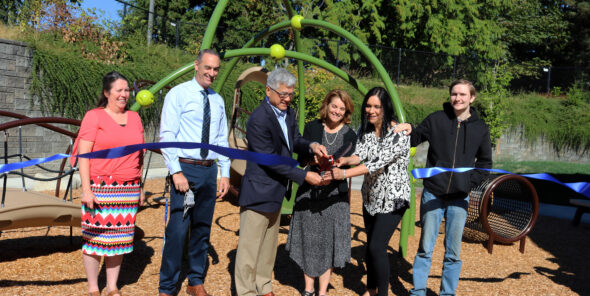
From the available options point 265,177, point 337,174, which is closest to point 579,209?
point 337,174

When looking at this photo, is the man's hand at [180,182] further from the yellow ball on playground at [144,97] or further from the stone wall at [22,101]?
the stone wall at [22,101]

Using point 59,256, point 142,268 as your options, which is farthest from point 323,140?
point 59,256

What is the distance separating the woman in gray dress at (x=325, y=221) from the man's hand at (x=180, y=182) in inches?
37.3

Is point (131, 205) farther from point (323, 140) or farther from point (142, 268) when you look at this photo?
point (323, 140)

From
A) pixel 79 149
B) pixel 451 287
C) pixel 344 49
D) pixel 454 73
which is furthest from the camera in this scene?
pixel 454 73

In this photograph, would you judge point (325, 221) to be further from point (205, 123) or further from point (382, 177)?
point (205, 123)

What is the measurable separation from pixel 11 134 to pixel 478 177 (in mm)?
9460

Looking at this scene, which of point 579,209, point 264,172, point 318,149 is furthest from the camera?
point 579,209

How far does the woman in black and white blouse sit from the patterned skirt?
1.55 m

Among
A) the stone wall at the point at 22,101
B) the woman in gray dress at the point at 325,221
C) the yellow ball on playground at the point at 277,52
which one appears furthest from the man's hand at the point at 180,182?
the stone wall at the point at 22,101

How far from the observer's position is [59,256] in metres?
4.51

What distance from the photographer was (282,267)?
15.1ft

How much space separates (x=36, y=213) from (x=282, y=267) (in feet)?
7.55

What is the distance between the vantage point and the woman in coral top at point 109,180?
3.14m
